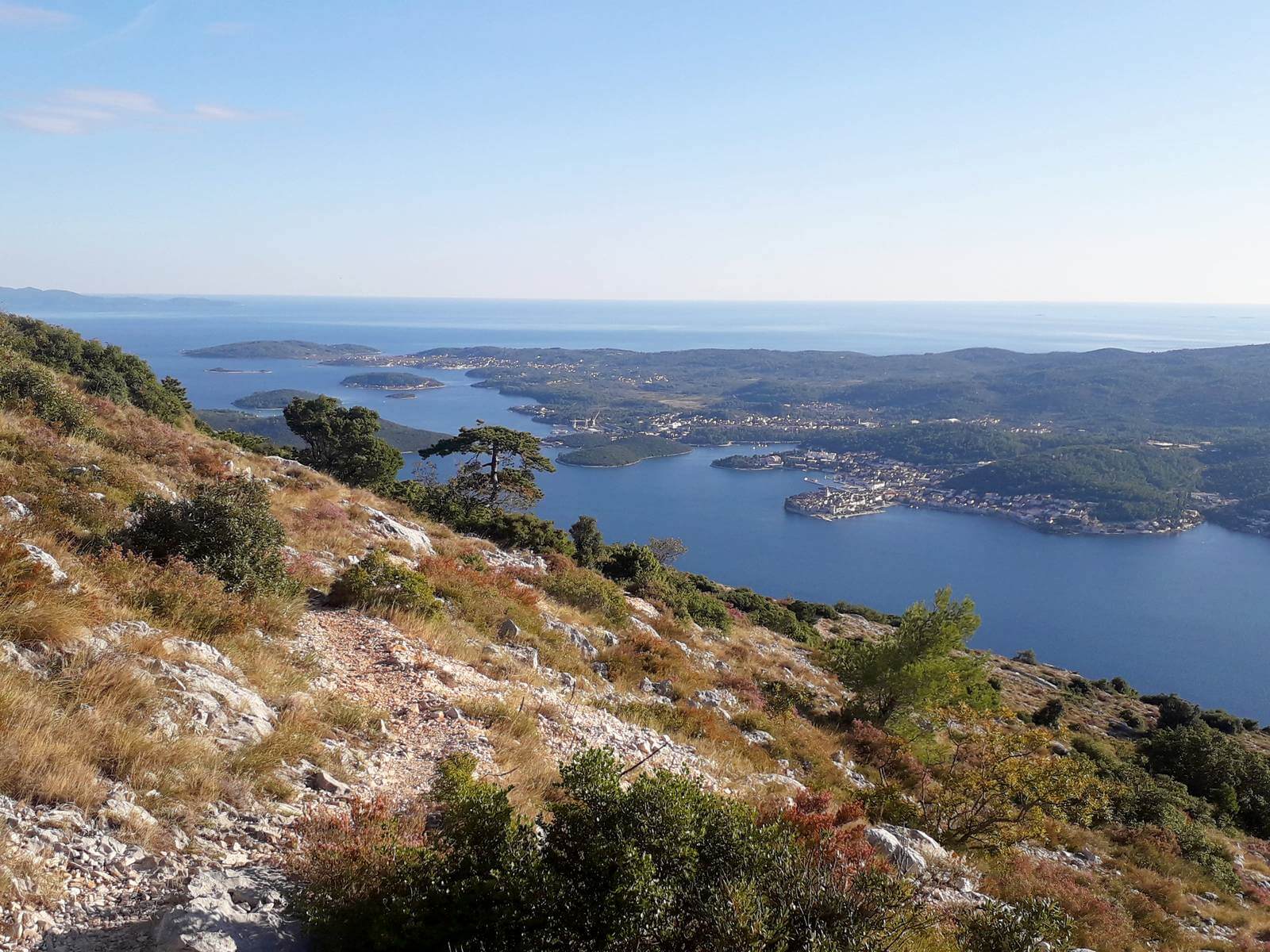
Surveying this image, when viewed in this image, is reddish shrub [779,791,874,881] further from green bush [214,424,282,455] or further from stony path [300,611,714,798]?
green bush [214,424,282,455]

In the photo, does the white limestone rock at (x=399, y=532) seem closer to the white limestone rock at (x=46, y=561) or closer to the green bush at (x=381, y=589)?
the green bush at (x=381, y=589)

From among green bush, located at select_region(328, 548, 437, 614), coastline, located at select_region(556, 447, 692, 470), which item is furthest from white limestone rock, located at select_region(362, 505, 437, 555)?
coastline, located at select_region(556, 447, 692, 470)

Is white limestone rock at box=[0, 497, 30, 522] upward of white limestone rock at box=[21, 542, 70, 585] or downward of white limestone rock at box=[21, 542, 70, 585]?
upward

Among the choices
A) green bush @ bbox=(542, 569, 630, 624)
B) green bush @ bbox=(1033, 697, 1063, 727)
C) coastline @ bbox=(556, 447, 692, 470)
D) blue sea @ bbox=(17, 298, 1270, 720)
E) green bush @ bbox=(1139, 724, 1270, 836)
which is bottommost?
blue sea @ bbox=(17, 298, 1270, 720)

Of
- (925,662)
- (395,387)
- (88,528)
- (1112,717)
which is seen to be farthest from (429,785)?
(395,387)

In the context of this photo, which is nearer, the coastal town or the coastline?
the coastal town

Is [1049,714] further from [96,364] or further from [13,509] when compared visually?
[96,364]
